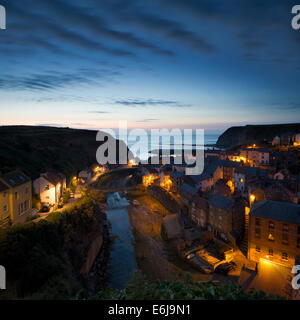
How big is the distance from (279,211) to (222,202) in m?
7.57

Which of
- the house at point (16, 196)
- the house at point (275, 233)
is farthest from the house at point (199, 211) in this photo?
the house at point (16, 196)

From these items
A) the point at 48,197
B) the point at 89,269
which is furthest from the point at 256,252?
the point at 48,197

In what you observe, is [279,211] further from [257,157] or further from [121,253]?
[257,157]

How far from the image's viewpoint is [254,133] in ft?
407

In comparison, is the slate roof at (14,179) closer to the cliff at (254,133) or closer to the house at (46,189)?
the house at (46,189)

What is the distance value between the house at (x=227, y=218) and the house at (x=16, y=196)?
74.3 feet

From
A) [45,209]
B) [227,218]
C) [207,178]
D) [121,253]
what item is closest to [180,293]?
[121,253]

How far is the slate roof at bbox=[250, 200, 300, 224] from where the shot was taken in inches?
742

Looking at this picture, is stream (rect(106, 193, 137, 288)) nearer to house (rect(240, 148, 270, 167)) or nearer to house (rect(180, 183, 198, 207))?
house (rect(180, 183, 198, 207))

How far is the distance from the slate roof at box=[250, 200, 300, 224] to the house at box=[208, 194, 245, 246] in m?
4.66

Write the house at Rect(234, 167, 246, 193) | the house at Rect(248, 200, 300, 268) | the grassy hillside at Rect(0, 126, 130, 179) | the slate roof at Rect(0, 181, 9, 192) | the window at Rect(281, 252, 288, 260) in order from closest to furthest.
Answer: the slate roof at Rect(0, 181, 9, 192), the house at Rect(248, 200, 300, 268), the window at Rect(281, 252, 288, 260), the grassy hillside at Rect(0, 126, 130, 179), the house at Rect(234, 167, 246, 193)

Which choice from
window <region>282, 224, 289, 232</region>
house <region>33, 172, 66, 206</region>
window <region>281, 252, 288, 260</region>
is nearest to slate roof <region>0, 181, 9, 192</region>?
house <region>33, 172, 66, 206</region>

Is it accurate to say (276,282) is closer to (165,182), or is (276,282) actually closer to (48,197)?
(48,197)

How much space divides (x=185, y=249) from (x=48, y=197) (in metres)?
19.5
